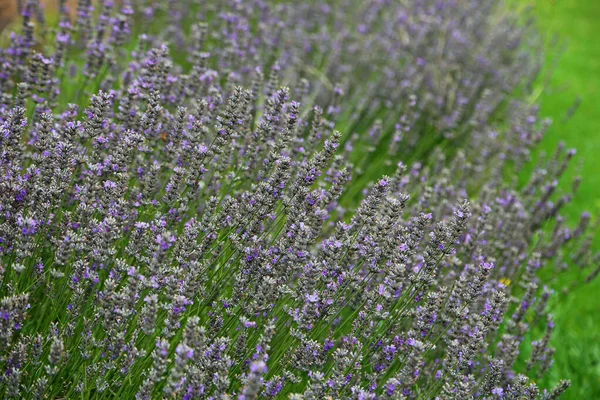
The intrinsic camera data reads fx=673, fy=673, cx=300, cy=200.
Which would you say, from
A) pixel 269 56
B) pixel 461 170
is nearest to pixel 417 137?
pixel 461 170

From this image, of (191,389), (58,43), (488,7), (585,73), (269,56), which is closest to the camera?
(191,389)

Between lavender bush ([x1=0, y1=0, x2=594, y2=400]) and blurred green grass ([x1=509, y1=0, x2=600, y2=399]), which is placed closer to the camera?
lavender bush ([x1=0, y1=0, x2=594, y2=400])

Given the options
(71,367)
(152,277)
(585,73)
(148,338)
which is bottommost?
(71,367)

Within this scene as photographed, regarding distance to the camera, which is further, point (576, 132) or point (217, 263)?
point (576, 132)

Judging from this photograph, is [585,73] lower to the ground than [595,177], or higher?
higher

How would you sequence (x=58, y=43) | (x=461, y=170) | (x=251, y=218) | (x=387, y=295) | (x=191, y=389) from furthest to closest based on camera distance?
(x=461, y=170), (x=58, y=43), (x=251, y=218), (x=387, y=295), (x=191, y=389)

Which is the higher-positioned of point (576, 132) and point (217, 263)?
point (576, 132)

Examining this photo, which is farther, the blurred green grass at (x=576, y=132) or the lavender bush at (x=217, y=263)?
the blurred green grass at (x=576, y=132)

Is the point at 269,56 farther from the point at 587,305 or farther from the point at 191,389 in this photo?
the point at 191,389
